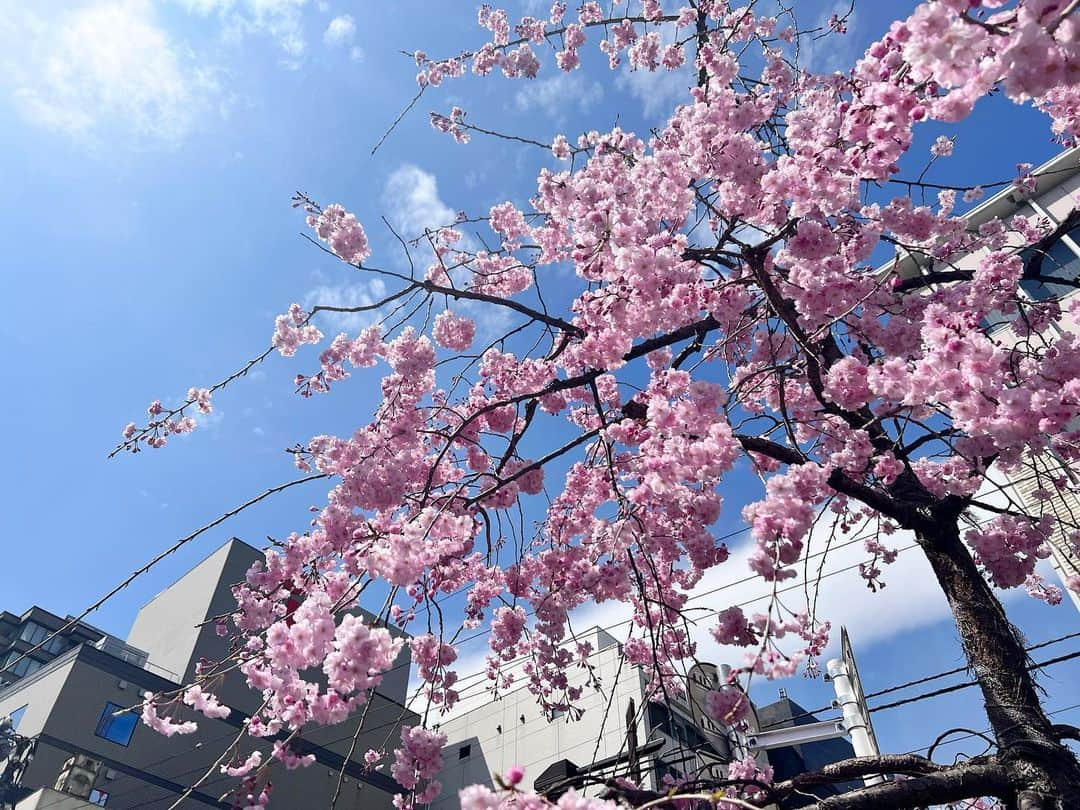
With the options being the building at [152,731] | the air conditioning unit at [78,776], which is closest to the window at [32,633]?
the building at [152,731]

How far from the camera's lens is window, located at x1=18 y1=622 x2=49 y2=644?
661 inches

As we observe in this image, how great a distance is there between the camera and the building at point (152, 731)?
1241 cm

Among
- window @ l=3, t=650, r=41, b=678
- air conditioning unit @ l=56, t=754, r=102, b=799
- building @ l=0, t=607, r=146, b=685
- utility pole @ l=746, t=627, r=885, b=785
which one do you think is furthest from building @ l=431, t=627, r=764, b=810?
window @ l=3, t=650, r=41, b=678

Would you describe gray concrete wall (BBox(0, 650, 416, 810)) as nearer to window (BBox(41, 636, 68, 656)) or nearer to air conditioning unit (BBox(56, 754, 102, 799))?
air conditioning unit (BBox(56, 754, 102, 799))

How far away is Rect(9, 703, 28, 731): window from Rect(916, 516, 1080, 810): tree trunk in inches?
652

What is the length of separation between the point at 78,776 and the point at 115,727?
58.8 inches

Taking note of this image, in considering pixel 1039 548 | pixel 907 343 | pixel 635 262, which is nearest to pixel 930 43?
pixel 635 262

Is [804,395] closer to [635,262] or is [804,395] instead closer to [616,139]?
[635,262]

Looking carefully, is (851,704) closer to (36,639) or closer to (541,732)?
(541,732)

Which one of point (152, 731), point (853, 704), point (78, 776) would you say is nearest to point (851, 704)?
point (853, 704)

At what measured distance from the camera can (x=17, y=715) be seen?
1345 cm

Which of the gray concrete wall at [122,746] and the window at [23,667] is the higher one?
the window at [23,667]

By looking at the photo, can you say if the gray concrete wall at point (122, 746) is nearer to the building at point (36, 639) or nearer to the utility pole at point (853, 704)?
the building at point (36, 639)

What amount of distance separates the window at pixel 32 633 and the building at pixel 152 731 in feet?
6.87
